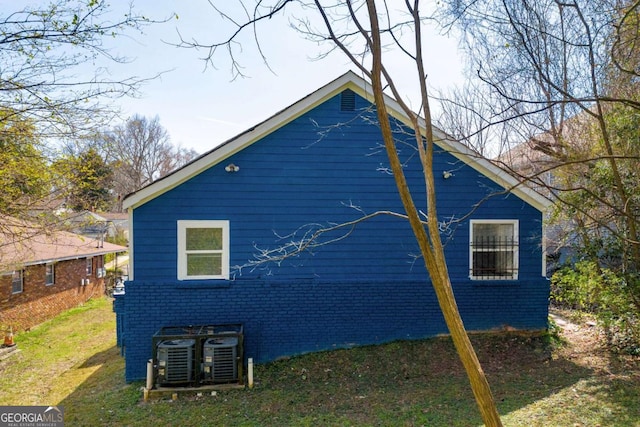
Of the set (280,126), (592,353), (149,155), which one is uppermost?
(149,155)

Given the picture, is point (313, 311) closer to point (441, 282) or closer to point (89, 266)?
point (441, 282)

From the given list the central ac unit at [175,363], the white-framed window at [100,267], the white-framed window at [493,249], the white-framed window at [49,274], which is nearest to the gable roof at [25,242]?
the white-framed window at [49,274]

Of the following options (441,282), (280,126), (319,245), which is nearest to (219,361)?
(319,245)

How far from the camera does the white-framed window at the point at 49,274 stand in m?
14.4

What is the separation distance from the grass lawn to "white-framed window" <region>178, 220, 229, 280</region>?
80.1 inches

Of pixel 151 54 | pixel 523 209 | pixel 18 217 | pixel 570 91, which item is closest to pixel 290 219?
pixel 151 54

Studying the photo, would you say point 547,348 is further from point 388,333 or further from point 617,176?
point 617,176

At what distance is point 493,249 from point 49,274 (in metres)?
15.8

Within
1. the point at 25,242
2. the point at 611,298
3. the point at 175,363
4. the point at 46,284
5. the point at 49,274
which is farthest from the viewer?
the point at 49,274

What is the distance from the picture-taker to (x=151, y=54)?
5293 mm

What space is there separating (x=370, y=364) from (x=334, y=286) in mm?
1581

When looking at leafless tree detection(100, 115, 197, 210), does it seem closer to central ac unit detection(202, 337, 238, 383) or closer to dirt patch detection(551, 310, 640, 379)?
central ac unit detection(202, 337, 238, 383)

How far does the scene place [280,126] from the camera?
297 inches

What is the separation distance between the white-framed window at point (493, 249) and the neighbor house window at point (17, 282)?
559 inches
